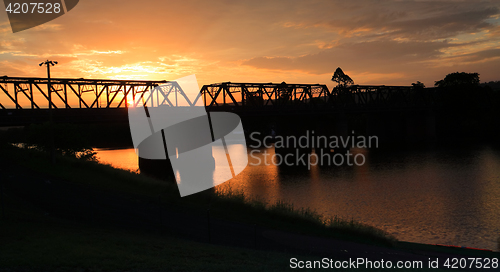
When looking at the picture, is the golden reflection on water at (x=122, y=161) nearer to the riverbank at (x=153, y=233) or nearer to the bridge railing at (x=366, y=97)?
the riverbank at (x=153, y=233)

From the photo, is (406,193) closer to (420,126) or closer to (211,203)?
(211,203)

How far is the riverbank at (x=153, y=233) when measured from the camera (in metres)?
13.3

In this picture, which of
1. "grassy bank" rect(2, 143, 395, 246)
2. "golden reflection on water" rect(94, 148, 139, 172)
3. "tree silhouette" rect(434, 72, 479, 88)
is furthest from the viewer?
"tree silhouette" rect(434, 72, 479, 88)

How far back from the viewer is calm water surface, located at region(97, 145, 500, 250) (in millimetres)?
27688

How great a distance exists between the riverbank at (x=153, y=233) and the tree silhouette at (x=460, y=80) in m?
124

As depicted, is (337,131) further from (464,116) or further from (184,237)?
(184,237)

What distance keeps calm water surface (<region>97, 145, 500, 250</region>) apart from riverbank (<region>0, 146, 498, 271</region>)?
6.33m

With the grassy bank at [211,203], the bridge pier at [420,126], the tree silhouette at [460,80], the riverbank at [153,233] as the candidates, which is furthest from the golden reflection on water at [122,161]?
the tree silhouette at [460,80]

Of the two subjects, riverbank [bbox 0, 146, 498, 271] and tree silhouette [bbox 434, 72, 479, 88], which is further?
tree silhouette [bbox 434, 72, 479, 88]

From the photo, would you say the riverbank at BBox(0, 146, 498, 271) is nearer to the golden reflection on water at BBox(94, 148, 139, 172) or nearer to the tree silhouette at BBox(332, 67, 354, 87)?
the golden reflection on water at BBox(94, 148, 139, 172)

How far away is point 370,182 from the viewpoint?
48.0 meters

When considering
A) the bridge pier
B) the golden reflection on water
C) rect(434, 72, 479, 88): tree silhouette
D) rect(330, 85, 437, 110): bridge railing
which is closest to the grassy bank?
the golden reflection on water

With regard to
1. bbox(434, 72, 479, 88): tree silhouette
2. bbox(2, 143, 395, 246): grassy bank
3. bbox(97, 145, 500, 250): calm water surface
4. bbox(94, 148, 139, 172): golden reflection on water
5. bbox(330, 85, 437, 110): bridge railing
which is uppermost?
bbox(434, 72, 479, 88): tree silhouette

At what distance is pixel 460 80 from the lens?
432 ft
